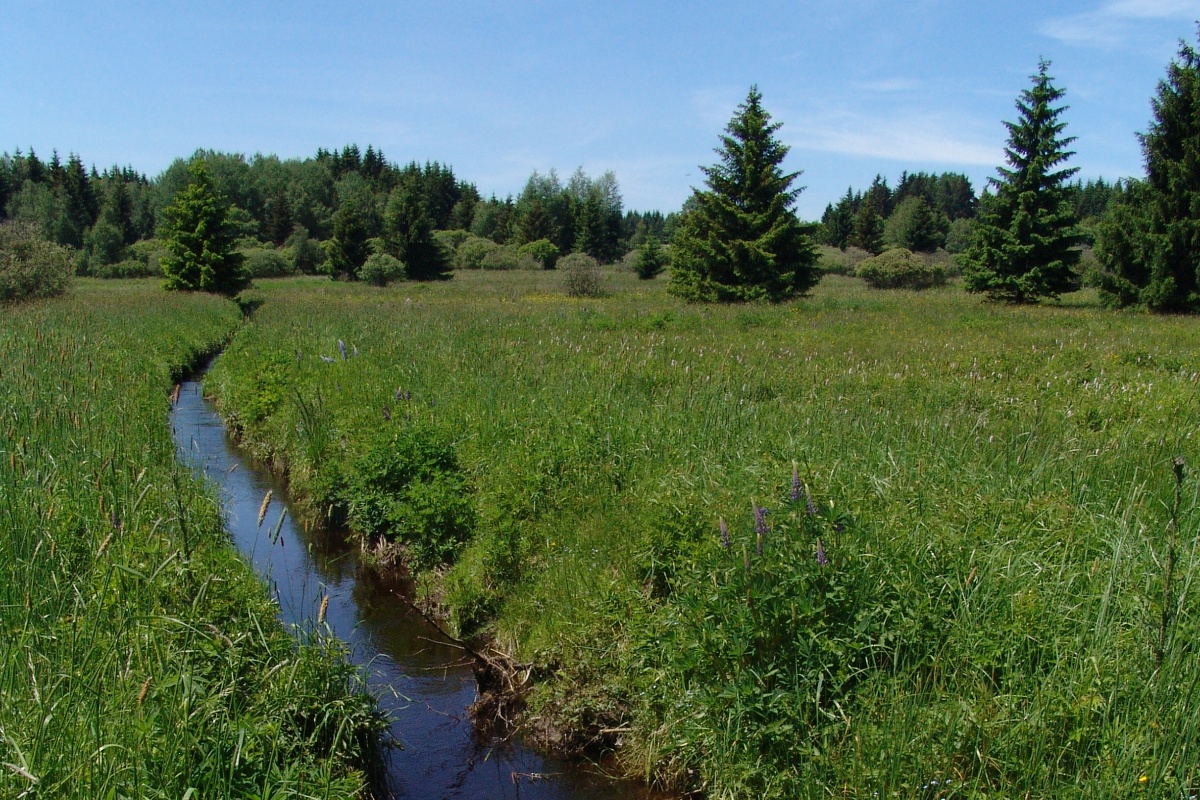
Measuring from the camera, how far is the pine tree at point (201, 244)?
122 feet

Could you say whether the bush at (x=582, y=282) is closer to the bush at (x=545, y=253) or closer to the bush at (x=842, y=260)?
the bush at (x=842, y=260)

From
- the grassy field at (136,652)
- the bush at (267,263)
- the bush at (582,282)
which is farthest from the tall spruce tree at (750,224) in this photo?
the bush at (267,263)

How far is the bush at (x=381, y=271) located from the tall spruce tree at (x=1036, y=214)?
111 ft

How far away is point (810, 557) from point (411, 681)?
10.4 feet

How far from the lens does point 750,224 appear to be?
1230 inches

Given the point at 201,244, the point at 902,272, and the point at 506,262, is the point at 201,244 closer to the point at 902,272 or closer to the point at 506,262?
the point at 506,262

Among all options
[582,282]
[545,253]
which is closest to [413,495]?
[582,282]

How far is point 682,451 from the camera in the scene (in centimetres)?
629

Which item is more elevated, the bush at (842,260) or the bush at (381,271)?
the bush at (842,260)

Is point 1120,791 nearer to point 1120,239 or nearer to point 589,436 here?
point 589,436

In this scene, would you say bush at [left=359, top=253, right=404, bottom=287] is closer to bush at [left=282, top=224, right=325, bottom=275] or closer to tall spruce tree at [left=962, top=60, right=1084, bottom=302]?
bush at [left=282, top=224, right=325, bottom=275]

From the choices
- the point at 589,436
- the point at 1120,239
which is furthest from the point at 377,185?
the point at 589,436

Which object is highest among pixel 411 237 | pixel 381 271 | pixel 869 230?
pixel 869 230

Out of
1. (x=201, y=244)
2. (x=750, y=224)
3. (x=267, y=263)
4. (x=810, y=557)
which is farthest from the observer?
→ (x=267, y=263)
